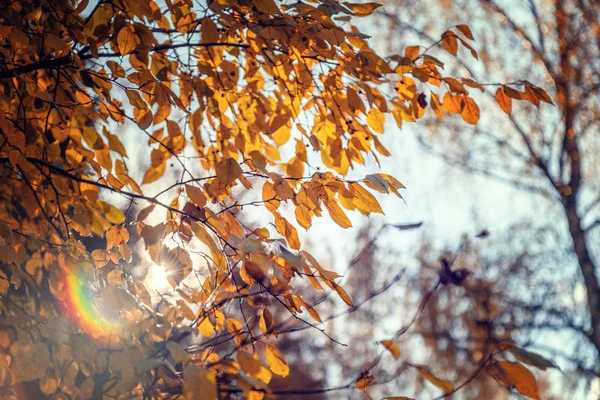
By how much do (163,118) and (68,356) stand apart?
2.64 ft

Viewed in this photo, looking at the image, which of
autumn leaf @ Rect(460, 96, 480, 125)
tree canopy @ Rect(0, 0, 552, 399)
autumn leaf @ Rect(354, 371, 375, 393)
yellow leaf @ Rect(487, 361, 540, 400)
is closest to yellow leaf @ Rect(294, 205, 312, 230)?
tree canopy @ Rect(0, 0, 552, 399)

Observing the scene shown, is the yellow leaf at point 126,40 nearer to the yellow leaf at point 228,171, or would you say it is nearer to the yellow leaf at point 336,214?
the yellow leaf at point 228,171

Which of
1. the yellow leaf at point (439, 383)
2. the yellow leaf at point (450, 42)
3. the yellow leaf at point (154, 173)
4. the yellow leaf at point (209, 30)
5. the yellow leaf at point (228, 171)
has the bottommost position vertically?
the yellow leaf at point (439, 383)

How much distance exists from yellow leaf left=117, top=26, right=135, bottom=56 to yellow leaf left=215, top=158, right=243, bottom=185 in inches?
19.0

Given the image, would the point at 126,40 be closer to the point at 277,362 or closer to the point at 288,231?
the point at 288,231

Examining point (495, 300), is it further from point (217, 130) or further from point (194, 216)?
point (194, 216)

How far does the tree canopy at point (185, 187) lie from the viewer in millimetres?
1237

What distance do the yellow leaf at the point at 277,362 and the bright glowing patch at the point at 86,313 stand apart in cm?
40

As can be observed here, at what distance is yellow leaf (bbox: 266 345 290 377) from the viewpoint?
4.40 feet

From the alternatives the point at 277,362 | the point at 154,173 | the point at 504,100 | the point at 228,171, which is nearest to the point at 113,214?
the point at 154,173

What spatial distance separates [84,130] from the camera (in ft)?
6.19

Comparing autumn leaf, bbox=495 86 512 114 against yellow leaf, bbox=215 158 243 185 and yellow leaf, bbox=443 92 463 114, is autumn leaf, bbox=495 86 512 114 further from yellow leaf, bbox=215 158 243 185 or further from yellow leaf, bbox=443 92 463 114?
yellow leaf, bbox=215 158 243 185

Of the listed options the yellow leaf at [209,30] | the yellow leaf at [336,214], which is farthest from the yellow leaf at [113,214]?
the yellow leaf at [336,214]

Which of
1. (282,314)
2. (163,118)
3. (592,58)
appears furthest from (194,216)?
(282,314)
